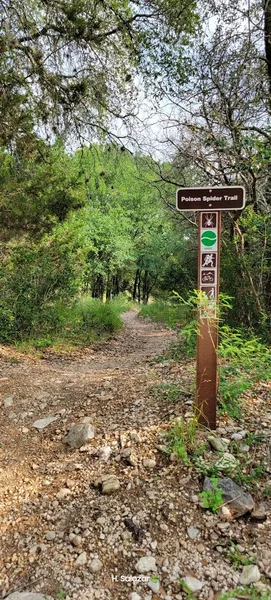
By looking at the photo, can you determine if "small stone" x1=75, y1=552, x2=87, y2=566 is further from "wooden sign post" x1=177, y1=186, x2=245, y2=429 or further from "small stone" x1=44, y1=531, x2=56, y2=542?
"wooden sign post" x1=177, y1=186, x2=245, y2=429

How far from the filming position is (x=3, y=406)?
350 centimetres

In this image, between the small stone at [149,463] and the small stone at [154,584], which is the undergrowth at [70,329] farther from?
the small stone at [154,584]

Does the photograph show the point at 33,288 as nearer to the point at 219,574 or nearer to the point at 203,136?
the point at 203,136

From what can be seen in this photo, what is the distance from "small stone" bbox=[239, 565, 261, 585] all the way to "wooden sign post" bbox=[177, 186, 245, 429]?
1.02 metres

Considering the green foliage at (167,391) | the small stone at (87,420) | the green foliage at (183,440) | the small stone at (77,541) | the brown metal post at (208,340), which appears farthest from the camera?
the green foliage at (167,391)

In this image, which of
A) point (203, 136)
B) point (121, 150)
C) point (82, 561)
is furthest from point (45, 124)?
point (82, 561)

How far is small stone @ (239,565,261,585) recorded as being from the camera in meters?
1.66

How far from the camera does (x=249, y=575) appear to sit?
1680mm

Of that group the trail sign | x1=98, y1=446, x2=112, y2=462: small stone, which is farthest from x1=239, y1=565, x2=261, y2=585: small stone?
the trail sign

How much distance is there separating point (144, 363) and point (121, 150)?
373 centimetres

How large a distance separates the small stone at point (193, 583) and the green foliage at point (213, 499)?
414 millimetres

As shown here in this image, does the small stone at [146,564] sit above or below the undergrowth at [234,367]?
below

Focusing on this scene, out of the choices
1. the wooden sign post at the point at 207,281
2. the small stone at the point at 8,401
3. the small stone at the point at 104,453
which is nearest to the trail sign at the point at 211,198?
the wooden sign post at the point at 207,281

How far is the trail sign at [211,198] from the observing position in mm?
2541
